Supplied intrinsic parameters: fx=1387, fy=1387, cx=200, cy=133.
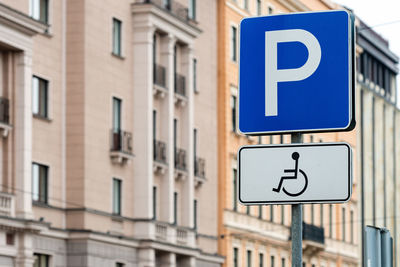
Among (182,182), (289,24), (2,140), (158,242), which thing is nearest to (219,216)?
(182,182)

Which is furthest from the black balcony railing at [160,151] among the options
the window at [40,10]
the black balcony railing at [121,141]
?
the window at [40,10]

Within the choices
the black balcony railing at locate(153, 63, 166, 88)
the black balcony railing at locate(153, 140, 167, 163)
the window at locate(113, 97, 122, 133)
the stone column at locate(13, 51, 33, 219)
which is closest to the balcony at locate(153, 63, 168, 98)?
the black balcony railing at locate(153, 63, 166, 88)

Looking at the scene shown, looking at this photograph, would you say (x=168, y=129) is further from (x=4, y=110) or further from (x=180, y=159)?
(x=4, y=110)

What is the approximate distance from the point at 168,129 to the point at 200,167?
16.0 ft

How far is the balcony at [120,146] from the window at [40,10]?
4958 mm

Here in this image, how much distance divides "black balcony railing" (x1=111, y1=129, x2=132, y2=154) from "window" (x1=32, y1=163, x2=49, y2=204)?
3.60m

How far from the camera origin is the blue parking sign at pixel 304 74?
760 cm

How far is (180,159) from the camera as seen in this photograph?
5069 cm

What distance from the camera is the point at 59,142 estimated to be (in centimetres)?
4272

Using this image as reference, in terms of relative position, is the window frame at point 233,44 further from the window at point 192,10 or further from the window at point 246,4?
the window at point 192,10

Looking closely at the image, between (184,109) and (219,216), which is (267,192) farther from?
(219,216)

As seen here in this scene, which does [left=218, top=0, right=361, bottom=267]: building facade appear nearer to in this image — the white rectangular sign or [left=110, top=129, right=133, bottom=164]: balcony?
[left=110, top=129, right=133, bottom=164]: balcony

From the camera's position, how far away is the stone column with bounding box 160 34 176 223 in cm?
4891

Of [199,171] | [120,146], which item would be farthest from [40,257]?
[199,171]
